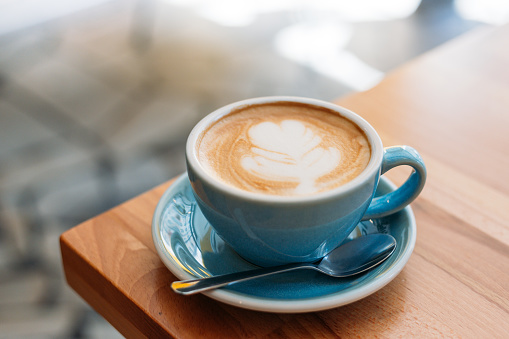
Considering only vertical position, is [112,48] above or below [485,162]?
below

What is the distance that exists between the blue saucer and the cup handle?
0.02 m

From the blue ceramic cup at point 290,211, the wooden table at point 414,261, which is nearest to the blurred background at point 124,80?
the wooden table at point 414,261

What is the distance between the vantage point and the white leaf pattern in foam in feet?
1.38

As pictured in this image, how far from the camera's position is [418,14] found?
7.27 feet

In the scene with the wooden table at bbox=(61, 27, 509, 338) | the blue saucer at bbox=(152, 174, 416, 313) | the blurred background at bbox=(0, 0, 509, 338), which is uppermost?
the blue saucer at bbox=(152, 174, 416, 313)

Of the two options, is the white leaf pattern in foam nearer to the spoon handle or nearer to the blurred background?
the spoon handle

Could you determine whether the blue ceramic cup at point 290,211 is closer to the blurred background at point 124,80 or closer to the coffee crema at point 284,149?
the coffee crema at point 284,149

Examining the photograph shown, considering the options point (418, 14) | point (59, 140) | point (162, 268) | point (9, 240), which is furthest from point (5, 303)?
point (418, 14)

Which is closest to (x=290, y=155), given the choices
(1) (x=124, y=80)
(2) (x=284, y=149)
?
(2) (x=284, y=149)

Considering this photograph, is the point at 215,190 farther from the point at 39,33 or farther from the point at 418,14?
the point at 418,14

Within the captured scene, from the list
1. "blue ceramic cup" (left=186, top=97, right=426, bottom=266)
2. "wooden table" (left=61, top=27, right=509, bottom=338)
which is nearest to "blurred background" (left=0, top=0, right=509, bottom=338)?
"wooden table" (left=61, top=27, right=509, bottom=338)

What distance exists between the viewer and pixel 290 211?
0.38 meters

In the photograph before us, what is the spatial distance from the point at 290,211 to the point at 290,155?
0.08 metres

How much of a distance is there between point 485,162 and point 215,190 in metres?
0.35
